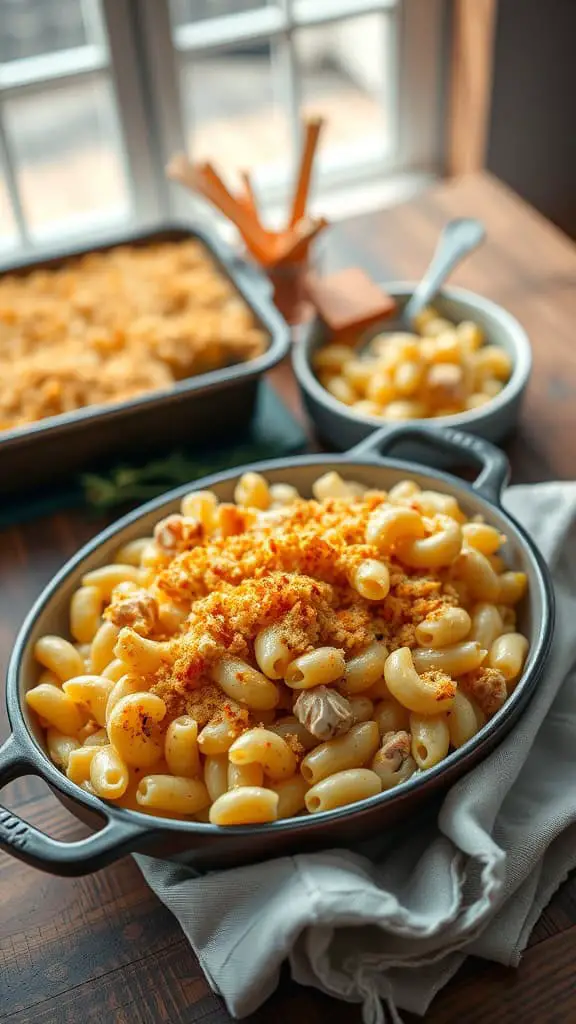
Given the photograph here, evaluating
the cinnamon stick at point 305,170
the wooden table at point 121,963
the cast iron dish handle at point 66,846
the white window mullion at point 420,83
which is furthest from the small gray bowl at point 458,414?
the white window mullion at point 420,83

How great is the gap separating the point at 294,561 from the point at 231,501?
190 mm

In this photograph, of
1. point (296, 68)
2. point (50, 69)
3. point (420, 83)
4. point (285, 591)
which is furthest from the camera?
point (420, 83)

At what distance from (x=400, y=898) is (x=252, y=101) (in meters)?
1.77

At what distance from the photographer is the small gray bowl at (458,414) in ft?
3.79

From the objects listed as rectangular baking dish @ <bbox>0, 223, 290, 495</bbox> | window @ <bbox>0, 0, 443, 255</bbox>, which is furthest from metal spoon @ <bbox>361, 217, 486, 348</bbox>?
window @ <bbox>0, 0, 443, 255</bbox>

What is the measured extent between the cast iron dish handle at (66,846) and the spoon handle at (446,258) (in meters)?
0.79

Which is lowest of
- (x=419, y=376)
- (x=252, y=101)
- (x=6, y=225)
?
(x=6, y=225)

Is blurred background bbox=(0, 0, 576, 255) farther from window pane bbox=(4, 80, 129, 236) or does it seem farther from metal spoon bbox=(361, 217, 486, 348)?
metal spoon bbox=(361, 217, 486, 348)

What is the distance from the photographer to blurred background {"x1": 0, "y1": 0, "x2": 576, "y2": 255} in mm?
1821

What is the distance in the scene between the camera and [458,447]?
40.9 inches

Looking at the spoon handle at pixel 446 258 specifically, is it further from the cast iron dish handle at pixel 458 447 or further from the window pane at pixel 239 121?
the window pane at pixel 239 121

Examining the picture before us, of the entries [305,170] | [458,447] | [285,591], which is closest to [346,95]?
[305,170]

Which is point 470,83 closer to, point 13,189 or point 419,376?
point 13,189

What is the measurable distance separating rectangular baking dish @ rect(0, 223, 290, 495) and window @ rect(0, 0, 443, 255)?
2.60 feet
